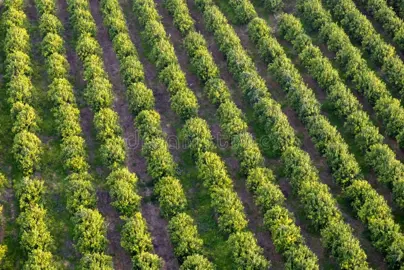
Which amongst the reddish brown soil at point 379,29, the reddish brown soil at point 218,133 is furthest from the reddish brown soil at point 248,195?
the reddish brown soil at point 379,29

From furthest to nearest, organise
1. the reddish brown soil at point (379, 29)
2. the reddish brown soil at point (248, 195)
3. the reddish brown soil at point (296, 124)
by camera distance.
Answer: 1. the reddish brown soil at point (379, 29)
2. the reddish brown soil at point (296, 124)
3. the reddish brown soil at point (248, 195)

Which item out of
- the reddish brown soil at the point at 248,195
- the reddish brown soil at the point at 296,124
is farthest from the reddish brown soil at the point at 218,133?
the reddish brown soil at the point at 296,124

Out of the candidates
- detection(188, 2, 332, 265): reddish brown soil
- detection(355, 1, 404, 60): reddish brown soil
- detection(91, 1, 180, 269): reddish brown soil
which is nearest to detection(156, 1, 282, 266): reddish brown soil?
detection(188, 2, 332, 265): reddish brown soil

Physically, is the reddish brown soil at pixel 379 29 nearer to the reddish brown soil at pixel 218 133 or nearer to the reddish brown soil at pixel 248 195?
the reddish brown soil at pixel 248 195

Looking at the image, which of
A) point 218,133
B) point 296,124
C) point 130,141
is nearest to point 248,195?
point 218,133

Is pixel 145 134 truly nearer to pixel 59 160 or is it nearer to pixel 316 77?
pixel 59 160

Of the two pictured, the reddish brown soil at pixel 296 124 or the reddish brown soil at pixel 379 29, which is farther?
the reddish brown soil at pixel 379 29

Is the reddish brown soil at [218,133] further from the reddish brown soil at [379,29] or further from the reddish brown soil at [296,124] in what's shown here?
the reddish brown soil at [379,29]

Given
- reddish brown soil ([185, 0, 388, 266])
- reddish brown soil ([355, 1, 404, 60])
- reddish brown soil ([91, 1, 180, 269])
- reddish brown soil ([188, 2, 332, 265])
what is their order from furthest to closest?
1. reddish brown soil ([355, 1, 404, 60])
2. reddish brown soil ([185, 0, 388, 266])
3. reddish brown soil ([91, 1, 180, 269])
4. reddish brown soil ([188, 2, 332, 265])

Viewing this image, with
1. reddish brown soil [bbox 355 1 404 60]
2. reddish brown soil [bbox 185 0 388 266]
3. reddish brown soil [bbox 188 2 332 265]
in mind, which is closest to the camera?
reddish brown soil [bbox 188 2 332 265]

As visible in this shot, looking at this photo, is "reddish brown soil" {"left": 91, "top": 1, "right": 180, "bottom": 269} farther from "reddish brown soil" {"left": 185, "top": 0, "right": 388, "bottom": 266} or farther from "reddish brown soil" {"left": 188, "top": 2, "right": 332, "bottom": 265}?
"reddish brown soil" {"left": 185, "top": 0, "right": 388, "bottom": 266}

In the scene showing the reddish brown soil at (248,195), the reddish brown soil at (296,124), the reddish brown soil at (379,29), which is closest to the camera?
the reddish brown soil at (248,195)
